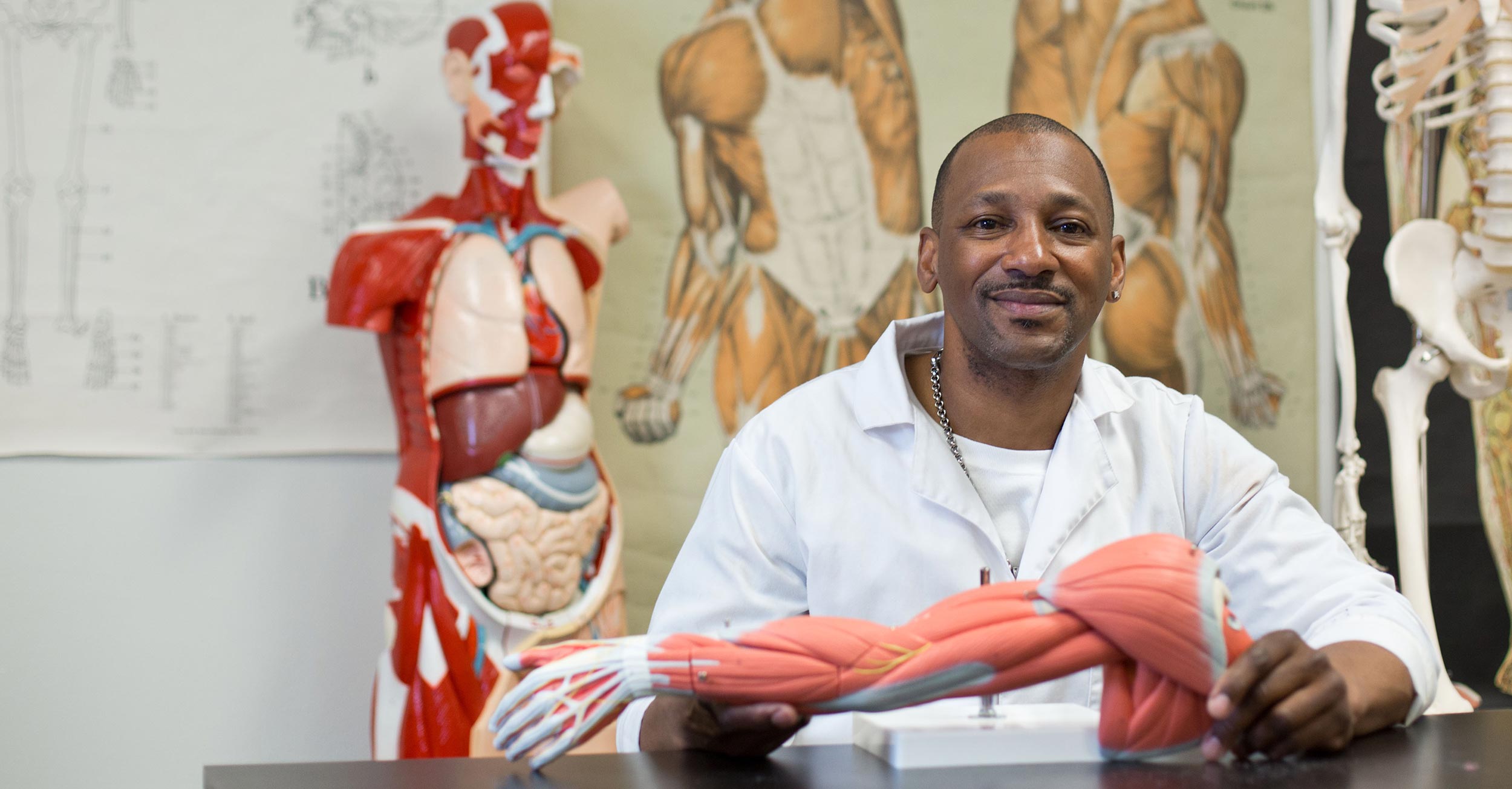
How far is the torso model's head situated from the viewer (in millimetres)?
2727

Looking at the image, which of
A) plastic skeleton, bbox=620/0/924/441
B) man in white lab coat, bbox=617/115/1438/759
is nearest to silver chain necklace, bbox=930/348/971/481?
man in white lab coat, bbox=617/115/1438/759

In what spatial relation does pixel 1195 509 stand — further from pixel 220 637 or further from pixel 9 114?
pixel 9 114

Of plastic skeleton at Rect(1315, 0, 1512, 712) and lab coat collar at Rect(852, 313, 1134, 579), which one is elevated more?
plastic skeleton at Rect(1315, 0, 1512, 712)

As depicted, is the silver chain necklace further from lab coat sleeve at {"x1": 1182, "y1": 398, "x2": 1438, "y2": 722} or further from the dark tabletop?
the dark tabletop

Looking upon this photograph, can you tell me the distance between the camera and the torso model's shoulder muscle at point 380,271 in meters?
2.70

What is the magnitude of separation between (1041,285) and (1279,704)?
66cm

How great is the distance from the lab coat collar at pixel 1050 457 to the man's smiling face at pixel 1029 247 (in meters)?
0.11

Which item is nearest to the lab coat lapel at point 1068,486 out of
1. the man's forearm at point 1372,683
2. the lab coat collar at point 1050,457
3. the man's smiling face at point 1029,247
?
the lab coat collar at point 1050,457

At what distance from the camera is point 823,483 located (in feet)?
5.60

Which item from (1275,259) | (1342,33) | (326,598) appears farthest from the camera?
(1275,259)

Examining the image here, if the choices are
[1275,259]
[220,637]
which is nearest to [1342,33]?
[1275,259]

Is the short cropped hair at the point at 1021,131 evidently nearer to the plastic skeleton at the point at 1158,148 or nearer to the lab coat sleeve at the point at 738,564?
the lab coat sleeve at the point at 738,564

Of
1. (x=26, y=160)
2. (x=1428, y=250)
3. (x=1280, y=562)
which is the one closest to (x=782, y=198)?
(x=1428, y=250)

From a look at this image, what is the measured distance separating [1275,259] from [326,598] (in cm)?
285
